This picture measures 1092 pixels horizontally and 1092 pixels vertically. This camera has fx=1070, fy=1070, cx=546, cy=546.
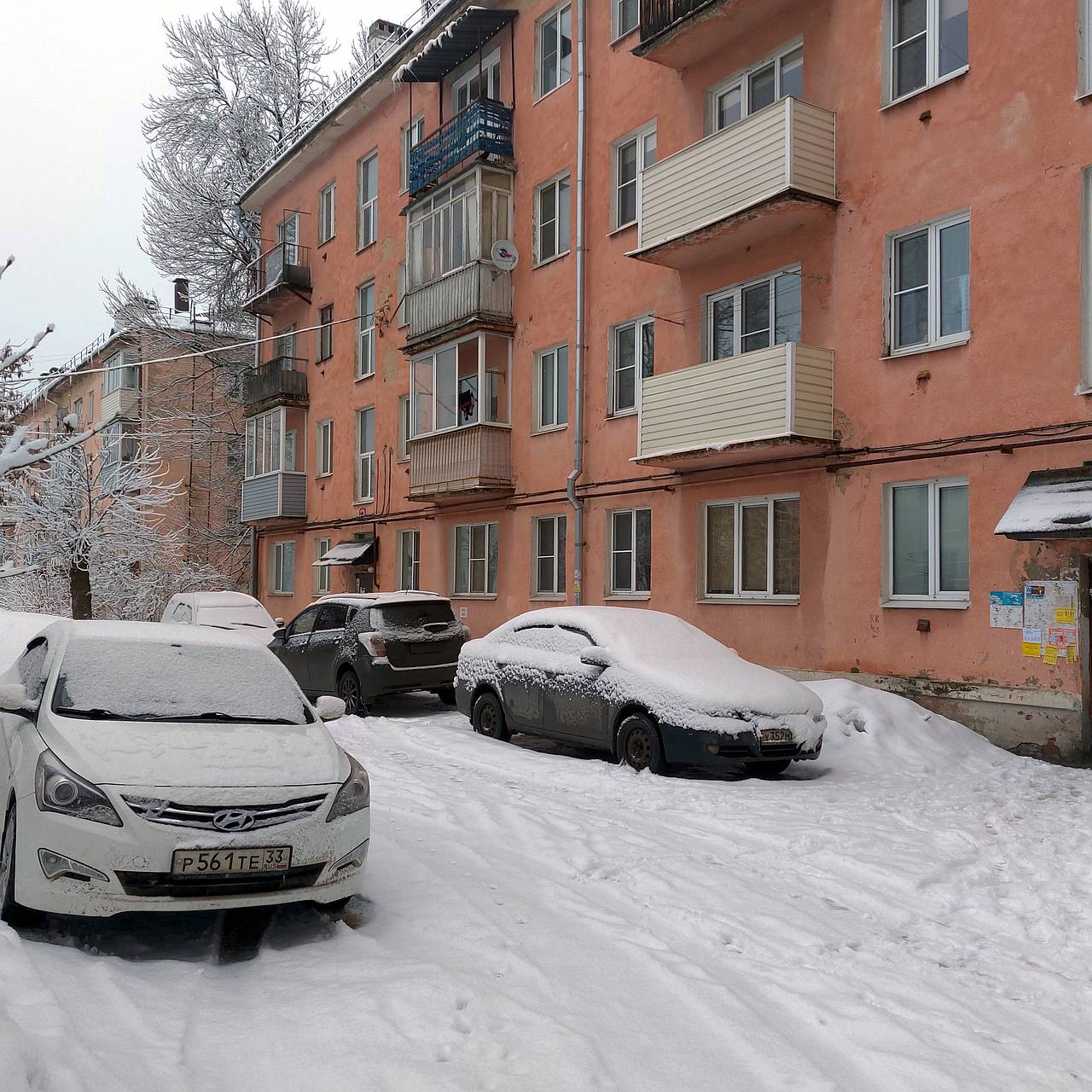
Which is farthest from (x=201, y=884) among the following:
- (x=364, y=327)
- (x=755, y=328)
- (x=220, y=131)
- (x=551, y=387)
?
(x=220, y=131)

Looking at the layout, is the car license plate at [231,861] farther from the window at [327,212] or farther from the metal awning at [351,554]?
the window at [327,212]

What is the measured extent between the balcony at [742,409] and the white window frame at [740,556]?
577mm

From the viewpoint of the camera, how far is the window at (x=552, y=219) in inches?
747

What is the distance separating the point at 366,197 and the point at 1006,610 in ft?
63.9

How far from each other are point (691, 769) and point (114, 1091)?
24.3 ft

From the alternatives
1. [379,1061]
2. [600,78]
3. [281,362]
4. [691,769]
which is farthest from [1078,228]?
[281,362]

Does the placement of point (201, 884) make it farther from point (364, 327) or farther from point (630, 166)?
point (364, 327)

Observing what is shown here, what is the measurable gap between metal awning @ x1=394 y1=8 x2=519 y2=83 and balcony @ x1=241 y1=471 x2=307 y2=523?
10.3 metres

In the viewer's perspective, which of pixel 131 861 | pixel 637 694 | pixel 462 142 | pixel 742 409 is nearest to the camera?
pixel 131 861

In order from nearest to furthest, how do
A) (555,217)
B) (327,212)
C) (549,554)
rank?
(549,554) → (555,217) → (327,212)

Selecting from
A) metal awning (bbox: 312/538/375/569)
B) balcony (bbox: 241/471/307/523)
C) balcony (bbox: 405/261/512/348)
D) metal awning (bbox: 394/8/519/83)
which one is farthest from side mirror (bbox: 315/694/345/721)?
balcony (bbox: 241/471/307/523)

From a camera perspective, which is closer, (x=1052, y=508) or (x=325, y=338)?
(x=1052, y=508)

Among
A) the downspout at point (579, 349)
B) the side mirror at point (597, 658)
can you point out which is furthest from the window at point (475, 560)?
the side mirror at point (597, 658)

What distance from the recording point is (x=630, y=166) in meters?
17.8
